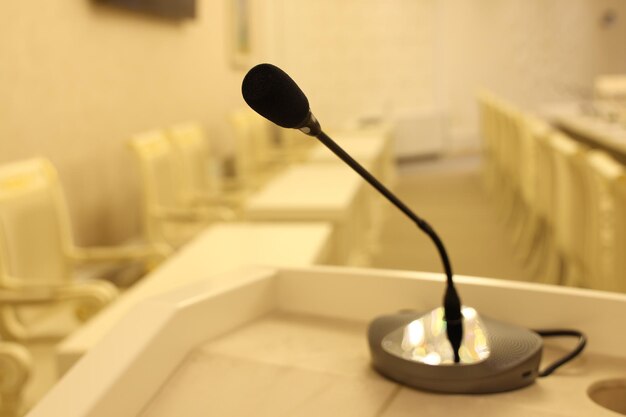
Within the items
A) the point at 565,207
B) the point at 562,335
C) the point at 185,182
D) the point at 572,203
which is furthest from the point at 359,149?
the point at 562,335

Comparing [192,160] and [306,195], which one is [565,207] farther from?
[192,160]

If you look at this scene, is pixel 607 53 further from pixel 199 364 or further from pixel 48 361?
pixel 199 364

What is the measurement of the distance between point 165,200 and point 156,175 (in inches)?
6.0

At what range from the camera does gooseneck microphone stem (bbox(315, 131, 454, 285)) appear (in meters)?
0.73

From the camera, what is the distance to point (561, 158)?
2.71 m

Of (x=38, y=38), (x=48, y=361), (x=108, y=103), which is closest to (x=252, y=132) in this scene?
(x=108, y=103)

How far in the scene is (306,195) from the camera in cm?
314

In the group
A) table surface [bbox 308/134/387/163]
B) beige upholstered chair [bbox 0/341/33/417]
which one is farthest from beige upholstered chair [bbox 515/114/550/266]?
beige upholstered chair [bbox 0/341/33/417]

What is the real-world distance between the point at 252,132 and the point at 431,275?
4026 millimetres

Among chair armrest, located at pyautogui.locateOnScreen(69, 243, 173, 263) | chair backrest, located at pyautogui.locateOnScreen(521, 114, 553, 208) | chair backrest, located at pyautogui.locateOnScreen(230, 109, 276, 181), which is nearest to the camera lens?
chair armrest, located at pyautogui.locateOnScreen(69, 243, 173, 263)

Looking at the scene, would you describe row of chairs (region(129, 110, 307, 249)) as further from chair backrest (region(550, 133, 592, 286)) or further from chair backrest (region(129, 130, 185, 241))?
chair backrest (region(550, 133, 592, 286))

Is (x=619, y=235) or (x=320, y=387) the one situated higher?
(x=320, y=387)

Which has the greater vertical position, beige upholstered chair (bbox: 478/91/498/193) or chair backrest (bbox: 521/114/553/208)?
chair backrest (bbox: 521/114/553/208)

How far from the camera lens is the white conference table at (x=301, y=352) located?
707mm
